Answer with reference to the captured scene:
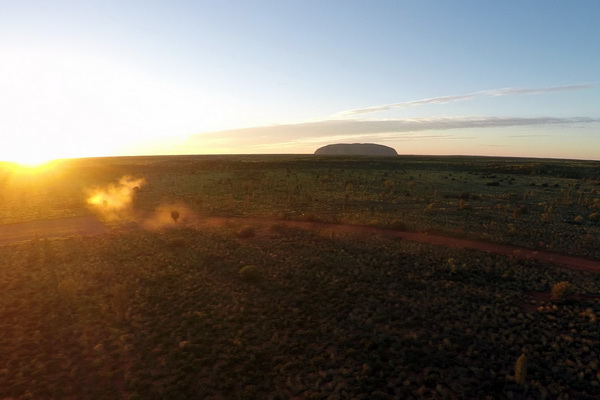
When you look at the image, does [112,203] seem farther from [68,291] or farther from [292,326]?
[292,326]

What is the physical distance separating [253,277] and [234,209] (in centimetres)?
1934

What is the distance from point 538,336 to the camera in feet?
41.3

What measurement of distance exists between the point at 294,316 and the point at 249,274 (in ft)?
14.3

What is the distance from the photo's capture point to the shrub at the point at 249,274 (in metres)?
17.7

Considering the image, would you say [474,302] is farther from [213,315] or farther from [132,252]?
[132,252]

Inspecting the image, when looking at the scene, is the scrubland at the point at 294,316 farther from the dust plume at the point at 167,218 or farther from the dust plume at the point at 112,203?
the dust plume at the point at 112,203

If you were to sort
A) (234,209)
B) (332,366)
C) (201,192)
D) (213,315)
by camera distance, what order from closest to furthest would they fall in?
(332,366)
(213,315)
(234,209)
(201,192)

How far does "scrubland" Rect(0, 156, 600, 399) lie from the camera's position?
10.4 meters

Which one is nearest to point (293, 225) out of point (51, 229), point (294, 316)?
point (294, 316)

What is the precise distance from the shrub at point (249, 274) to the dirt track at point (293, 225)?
9.22 m

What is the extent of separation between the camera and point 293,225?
28.8 metres

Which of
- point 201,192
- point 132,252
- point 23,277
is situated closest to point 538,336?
point 132,252

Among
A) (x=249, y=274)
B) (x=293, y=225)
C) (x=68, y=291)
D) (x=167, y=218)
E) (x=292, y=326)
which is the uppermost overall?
(x=293, y=225)

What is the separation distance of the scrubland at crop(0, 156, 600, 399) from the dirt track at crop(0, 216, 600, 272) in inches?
48.1
